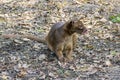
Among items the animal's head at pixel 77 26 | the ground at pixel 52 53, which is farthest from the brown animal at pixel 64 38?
the ground at pixel 52 53

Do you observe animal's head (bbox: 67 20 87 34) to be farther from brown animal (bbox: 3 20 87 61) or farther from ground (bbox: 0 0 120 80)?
ground (bbox: 0 0 120 80)

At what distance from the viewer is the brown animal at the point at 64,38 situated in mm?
6383

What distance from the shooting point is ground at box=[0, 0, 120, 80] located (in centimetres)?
630

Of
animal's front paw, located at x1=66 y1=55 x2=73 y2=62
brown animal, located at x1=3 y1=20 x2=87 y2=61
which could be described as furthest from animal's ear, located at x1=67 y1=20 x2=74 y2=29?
animal's front paw, located at x1=66 y1=55 x2=73 y2=62

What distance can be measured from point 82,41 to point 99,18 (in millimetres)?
1398

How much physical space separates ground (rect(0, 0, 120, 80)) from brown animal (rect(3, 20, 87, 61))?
15 cm

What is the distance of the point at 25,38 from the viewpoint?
7.45 metres

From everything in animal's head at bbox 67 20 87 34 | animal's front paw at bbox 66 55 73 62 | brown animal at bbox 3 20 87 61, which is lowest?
animal's front paw at bbox 66 55 73 62

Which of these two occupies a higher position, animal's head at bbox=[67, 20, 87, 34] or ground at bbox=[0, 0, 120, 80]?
animal's head at bbox=[67, 20, 87, 34]

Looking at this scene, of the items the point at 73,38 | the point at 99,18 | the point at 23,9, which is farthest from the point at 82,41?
the point at 23,9

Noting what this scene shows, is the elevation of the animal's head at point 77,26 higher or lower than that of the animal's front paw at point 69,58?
higher

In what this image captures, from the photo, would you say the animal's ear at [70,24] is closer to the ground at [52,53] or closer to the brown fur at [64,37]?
the brown fur at [64,37]

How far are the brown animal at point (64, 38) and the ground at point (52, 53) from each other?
0.15 metres

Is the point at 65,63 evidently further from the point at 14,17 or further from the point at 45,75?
the point at 14,17
